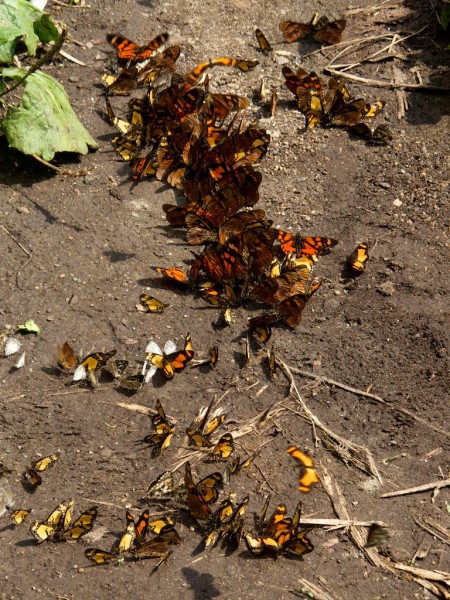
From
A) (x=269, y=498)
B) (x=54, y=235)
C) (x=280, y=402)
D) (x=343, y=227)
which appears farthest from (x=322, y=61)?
(x=269, y=498)

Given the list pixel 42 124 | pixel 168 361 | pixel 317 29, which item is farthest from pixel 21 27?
pixel 168 361

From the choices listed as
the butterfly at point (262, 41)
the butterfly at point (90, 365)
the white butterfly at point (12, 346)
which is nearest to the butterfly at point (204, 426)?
the butterfly at point (90, 365)

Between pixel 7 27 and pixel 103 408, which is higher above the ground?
pixel 7 27

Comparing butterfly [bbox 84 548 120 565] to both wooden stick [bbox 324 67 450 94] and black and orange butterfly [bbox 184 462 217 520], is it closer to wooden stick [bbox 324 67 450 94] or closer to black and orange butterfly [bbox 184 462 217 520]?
black and orange butterfly [bbox 184 462 217 520]

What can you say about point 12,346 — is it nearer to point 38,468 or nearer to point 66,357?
point 66,357

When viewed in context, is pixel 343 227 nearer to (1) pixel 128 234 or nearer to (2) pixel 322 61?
(1) pixel 128 234

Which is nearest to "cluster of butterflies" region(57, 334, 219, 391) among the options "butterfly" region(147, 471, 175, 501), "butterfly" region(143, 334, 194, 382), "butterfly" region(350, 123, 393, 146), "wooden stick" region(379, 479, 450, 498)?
"butterfly" region(143, 334, 194, 382)
